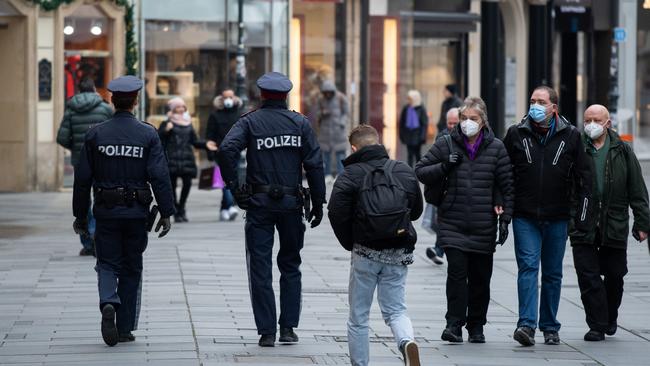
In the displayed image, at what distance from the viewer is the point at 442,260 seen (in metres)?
15.9

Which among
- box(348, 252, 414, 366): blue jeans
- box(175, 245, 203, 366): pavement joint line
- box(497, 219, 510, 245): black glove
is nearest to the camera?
box(348, 252, 414, 366): blue jeans

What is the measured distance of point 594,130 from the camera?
35.7 feet

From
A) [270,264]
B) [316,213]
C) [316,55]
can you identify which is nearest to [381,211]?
[316,213]

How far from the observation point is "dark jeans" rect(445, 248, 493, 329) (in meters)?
10.6

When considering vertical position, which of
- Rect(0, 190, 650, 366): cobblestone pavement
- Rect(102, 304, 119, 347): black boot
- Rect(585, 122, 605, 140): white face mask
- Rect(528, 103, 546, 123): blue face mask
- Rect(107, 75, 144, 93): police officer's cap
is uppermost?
Rect(107, 75, 144, 93): police officer's cap

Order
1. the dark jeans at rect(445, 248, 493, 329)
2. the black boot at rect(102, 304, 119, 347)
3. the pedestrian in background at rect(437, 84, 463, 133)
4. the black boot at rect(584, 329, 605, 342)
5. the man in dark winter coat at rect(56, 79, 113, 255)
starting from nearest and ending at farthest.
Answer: the black boot at rect(102, 304, 119, 347) < the dark jeans at rect(445, 248, 493, 329) < the black boot at rect(584, 329, 605, 342) < the man in dark winter coat at rect(56, 79, 113, 255) < the pedestrian in background at rect(437, 84, 463, 133)

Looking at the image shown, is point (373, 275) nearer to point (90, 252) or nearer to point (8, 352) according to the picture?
point (8, 352)

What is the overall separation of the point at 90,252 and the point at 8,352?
20.1 ft

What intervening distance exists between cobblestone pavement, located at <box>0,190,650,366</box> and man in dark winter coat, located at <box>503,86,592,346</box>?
1.03 ft

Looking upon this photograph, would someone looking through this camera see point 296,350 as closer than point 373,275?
No

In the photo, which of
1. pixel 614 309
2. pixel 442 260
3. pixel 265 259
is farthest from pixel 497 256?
pixel 265 259

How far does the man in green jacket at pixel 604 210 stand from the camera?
429 inches

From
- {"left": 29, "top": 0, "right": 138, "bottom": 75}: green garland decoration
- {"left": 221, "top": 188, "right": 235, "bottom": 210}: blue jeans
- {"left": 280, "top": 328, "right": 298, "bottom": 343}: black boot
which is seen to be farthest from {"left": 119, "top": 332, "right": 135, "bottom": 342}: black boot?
{"left": 29, "top": 0, "right": 138, "bottom": 75}: green garland decoration

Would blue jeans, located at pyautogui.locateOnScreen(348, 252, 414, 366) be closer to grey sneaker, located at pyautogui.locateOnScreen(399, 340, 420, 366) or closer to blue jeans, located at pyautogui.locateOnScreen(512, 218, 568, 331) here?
grey sneaker, located at pyautogui.locateOnScreen(399, 340, 420, 366)
